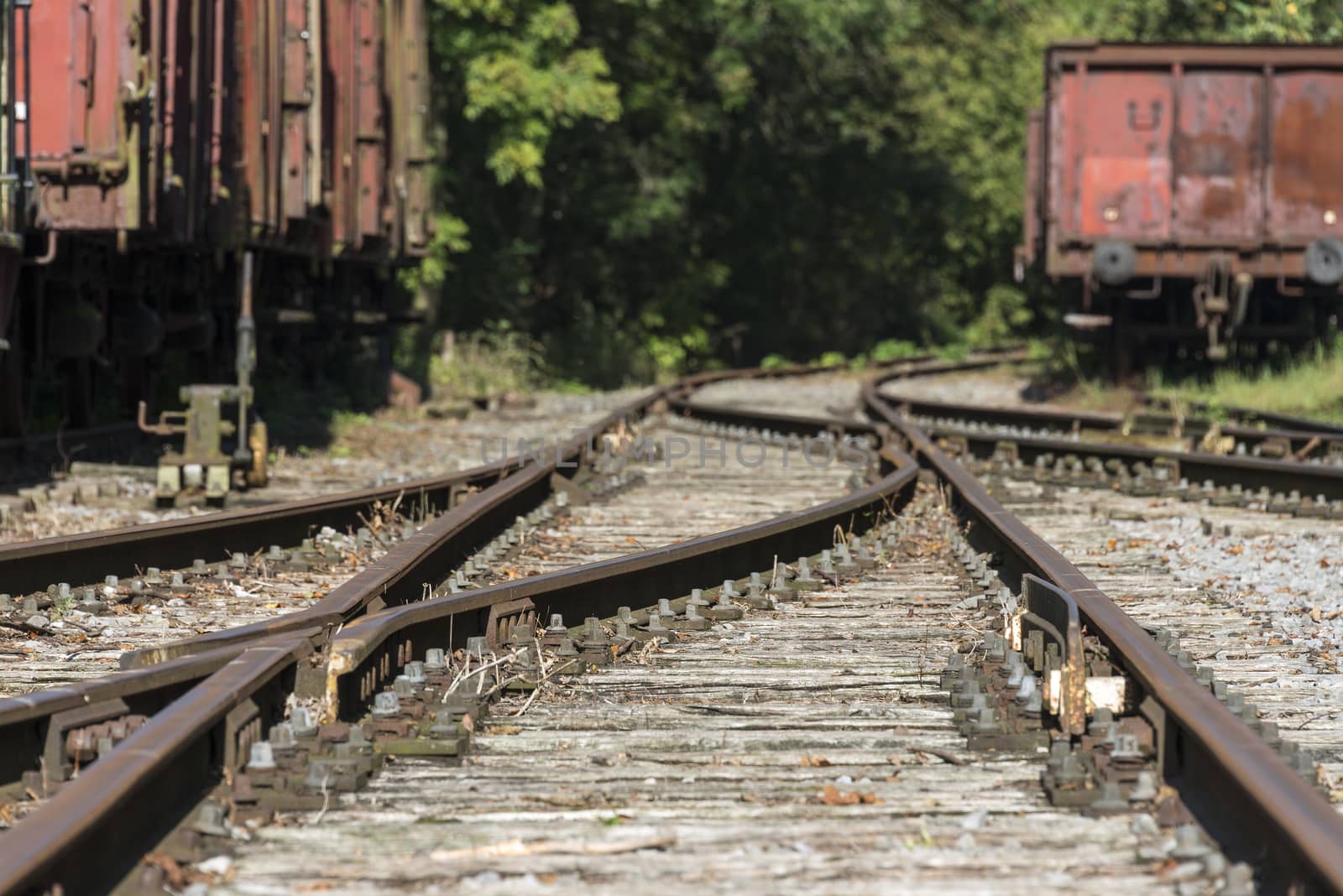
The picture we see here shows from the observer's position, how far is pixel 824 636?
5.71 metres

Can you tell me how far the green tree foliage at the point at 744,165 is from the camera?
26.0 meters

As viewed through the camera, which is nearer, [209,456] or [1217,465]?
[209,456]

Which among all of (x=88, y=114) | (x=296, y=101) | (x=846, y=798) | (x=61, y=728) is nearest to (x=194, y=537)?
(x=61, y=728)

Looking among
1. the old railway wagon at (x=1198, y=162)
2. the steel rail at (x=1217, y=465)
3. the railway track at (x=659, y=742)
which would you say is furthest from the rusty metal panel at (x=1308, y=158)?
the railway track at (x=659, y=742)

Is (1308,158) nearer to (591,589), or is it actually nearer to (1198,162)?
(1198,162)

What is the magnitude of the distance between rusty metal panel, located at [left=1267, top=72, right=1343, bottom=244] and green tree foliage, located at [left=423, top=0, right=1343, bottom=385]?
625 cm

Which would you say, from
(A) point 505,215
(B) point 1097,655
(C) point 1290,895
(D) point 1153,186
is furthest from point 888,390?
(C) point 1290,895

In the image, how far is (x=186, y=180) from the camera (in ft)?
39.4

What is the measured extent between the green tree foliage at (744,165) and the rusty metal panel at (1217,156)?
6474 mm

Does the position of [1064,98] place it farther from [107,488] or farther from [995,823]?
A: [995,823]

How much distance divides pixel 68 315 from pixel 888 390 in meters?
12.8

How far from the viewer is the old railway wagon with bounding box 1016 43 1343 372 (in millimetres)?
18547

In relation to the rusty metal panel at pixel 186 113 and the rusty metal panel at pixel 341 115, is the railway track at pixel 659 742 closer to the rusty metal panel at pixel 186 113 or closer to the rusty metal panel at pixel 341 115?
the rusty metal panel at pixel 186 113

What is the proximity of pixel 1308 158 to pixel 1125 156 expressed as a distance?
1934 millimetres
